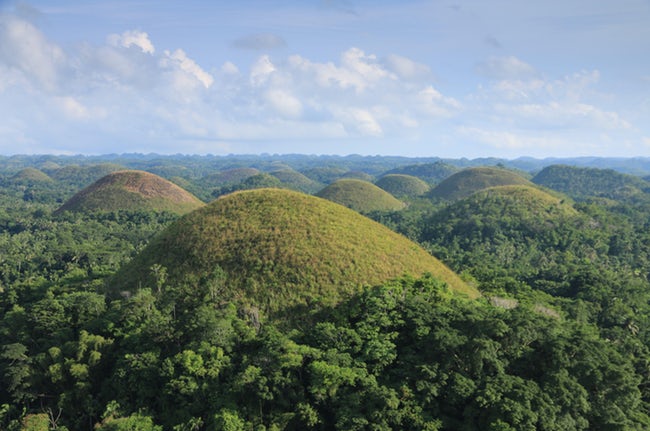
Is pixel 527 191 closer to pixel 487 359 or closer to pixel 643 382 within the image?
pixel 643 382

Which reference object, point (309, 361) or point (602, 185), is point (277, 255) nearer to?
point (309, 361)

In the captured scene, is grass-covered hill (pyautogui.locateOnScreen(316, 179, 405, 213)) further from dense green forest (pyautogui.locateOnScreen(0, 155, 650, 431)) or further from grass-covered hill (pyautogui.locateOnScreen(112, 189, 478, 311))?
dense green forest (pyautogui.locateOnScreen(0, 155, 650, 431))

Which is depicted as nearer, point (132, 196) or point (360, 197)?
point (132, 196)

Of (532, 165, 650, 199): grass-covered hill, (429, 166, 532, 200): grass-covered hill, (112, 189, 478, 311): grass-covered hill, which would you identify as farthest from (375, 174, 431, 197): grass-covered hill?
(112, 189, 478, 311): grass-covered hill

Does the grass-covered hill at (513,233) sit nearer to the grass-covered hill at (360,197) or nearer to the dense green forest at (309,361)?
the grass-covered hill at (360,197)

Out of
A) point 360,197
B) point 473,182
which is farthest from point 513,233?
point 473,182

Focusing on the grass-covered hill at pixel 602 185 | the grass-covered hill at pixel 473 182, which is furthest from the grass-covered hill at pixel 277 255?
the grass-covered hill at pixel 602 185

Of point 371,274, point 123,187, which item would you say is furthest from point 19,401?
point 123,187
